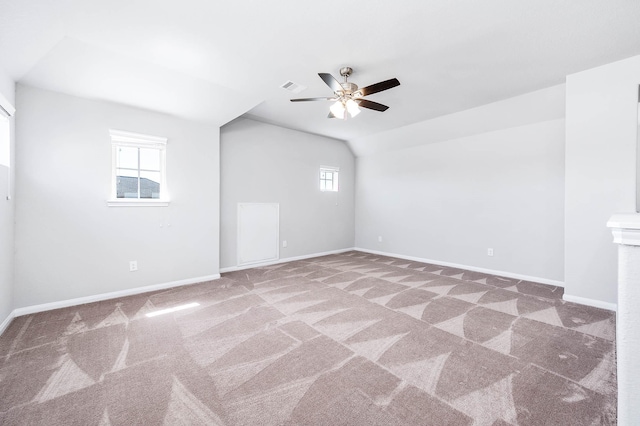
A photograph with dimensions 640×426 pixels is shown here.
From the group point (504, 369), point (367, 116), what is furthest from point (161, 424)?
point (367, 116)

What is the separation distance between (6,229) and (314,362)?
132 inches

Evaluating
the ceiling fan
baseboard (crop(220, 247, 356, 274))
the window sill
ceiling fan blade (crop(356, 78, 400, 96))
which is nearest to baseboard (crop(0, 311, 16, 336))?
the window sill

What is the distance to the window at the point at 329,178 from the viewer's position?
643 centimetres

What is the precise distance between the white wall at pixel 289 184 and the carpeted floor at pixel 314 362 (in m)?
2.08

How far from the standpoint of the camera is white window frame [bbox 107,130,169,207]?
3.48 metres

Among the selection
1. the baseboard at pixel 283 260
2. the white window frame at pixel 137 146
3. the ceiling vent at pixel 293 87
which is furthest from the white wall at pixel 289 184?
the ceiling vent at pixel 293 87

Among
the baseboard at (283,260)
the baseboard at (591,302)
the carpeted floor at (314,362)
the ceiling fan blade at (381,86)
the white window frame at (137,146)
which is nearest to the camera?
the carpeted floor at (314,362)

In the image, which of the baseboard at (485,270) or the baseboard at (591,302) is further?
the baseboard at (485,270)

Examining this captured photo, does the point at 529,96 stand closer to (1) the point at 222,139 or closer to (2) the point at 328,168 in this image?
(2) the point at 328,168

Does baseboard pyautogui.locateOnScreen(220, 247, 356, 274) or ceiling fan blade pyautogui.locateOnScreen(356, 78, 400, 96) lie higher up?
ceiling fan blade pyautogui.locateOnScreen(356, 78, 400, 96)

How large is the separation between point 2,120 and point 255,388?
138 inches

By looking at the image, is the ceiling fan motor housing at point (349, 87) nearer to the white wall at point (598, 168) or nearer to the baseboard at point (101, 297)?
the white wall at point (598, 168)

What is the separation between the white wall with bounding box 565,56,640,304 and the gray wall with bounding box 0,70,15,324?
6259 millimetres

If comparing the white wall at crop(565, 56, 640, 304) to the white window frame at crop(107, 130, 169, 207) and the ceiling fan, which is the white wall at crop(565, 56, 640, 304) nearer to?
the ceiling fan
